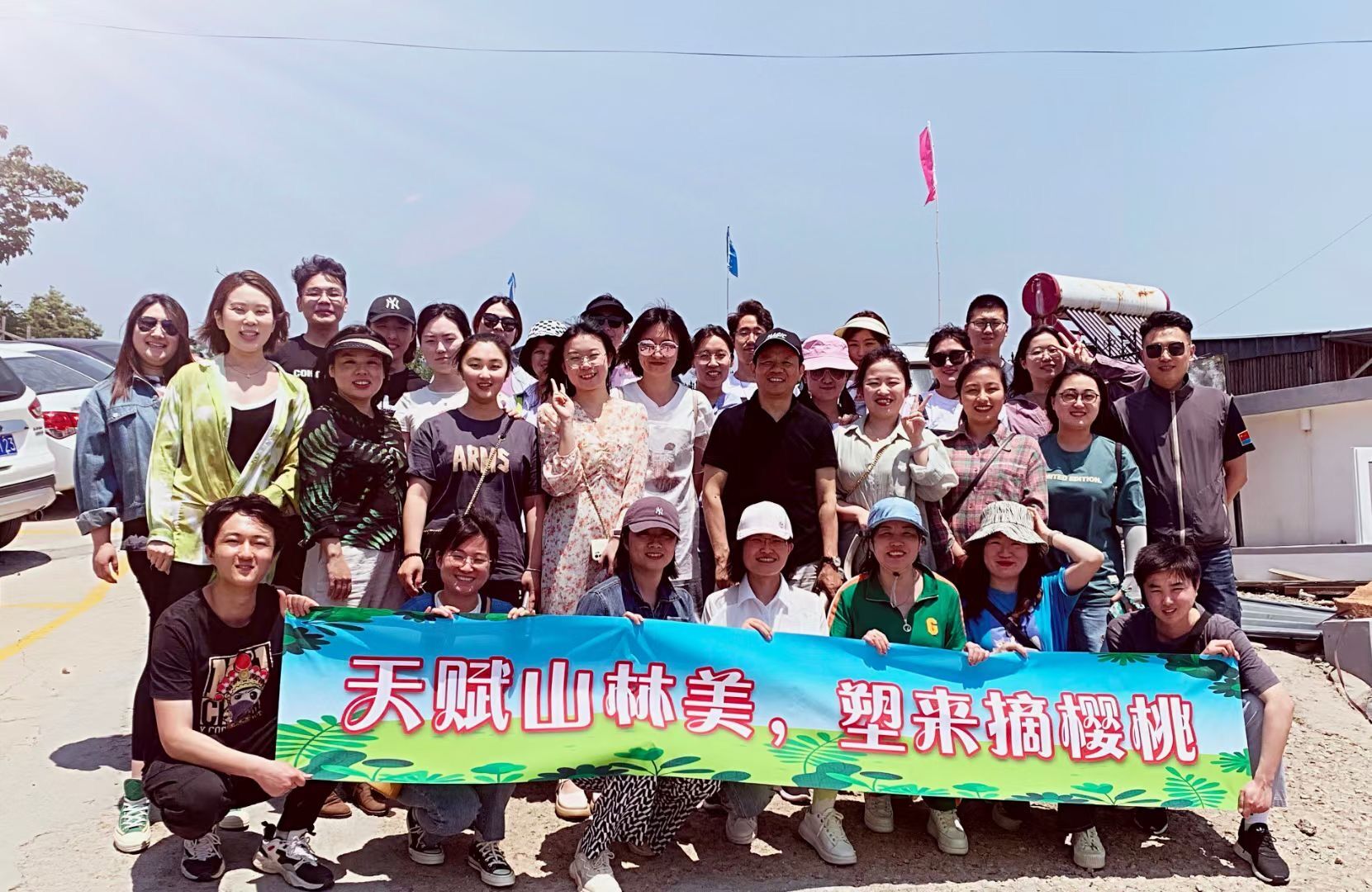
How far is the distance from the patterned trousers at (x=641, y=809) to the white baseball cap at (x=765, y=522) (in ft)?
3.12

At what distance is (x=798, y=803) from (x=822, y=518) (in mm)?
1244

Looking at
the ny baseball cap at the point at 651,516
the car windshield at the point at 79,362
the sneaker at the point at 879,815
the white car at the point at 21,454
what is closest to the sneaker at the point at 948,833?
the sneaker at the point at 879,815

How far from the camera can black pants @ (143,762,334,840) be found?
3.12 meters

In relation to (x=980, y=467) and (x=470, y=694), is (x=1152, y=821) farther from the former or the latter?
(x=470, y=694)

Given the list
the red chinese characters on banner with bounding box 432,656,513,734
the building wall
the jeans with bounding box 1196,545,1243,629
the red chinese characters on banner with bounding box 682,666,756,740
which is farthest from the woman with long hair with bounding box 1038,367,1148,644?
the building wall

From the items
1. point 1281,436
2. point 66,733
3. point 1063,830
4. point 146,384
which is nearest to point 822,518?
point 1063,830

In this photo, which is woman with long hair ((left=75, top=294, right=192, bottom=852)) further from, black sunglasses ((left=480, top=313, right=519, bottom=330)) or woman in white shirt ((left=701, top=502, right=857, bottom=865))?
woman in white shirt ((left=701, top=502, right=857, bottom=865))

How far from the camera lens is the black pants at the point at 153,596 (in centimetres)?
355

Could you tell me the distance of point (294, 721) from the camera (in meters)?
3.32

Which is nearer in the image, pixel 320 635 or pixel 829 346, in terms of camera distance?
pixel 320 635

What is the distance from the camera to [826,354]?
4605 mm

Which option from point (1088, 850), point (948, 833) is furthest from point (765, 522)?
point (1088, 850)

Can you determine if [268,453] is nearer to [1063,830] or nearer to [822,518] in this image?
[822,518]

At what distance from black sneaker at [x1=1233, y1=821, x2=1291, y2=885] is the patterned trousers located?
2.07m
